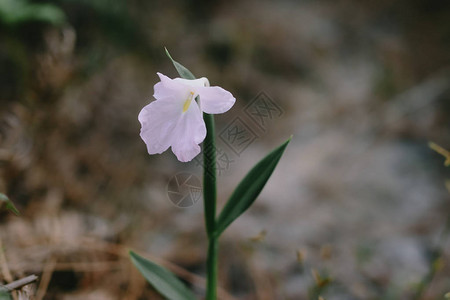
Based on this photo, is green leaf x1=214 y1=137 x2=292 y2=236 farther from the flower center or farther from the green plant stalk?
the flower center

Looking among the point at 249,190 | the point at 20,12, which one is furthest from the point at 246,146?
the point at 20,12

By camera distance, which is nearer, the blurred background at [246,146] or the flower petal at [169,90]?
the flower petal at [169,90]

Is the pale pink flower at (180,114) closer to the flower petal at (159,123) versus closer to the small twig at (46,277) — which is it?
the flower petal at (159,123)

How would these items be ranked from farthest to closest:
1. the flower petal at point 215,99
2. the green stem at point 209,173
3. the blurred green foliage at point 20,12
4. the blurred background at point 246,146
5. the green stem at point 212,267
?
1. the blurred green foliage at point 20,12
2. the blurred background at point 246,146
3. the green stem at point 212,267
4. the green stem at point 209,173
5. the flower petal at point 215,99

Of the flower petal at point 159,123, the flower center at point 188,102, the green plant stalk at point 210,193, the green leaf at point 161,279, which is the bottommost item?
the green leaf at point 161,279

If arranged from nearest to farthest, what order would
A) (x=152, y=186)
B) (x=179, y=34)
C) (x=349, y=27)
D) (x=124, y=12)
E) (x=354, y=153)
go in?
(x=152, y=186), (x=354, y=153), (x=124, y=12), (x=179, y=34), (x=349, y=27)

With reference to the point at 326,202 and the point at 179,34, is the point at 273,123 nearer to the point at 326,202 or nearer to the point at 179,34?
the point at 326,202

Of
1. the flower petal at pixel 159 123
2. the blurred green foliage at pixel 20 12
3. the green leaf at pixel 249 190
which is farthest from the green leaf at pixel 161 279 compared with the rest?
the blurred green foliage at pixel 20 12

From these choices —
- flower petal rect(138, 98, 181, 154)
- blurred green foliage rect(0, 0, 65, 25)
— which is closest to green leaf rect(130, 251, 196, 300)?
flower petal rect(138, 98, 181, 154)

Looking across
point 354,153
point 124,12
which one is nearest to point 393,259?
point 354,153
